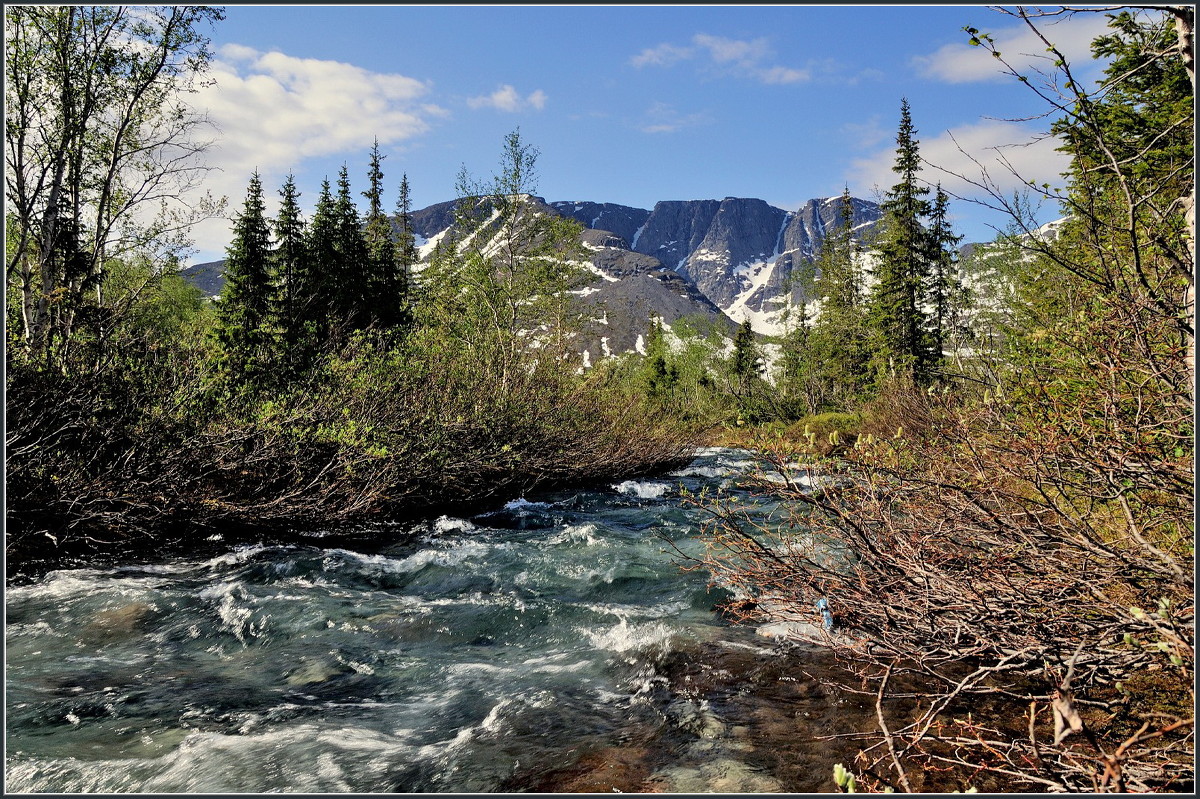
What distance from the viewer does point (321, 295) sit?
3669 centimetres

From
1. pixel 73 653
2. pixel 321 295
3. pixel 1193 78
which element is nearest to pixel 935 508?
pixel 1193 78

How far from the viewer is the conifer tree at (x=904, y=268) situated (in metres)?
36.9

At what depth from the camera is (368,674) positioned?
620cm

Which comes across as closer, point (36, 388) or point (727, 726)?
point (727, 726)

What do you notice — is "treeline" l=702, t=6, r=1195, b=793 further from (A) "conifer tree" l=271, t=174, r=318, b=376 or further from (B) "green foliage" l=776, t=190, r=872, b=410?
(A) "conifer tree" l=271, t=174, r=318, b=376

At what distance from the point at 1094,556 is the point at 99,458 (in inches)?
416

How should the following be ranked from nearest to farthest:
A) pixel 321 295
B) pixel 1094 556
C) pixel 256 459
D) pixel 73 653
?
pixel 1094 556 < pixel 73 653 < pixel 256 459 < pixel 321 295

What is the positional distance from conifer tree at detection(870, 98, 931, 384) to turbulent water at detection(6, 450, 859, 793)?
32024 mm

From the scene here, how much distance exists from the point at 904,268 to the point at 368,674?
38.3m

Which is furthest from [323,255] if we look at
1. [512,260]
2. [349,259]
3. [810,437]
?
[810,437]

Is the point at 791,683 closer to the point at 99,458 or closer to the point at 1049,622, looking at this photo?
the point at 1049,622

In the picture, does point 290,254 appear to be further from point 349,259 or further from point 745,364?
point 745,364

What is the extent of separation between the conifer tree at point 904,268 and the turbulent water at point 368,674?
32.0 metres

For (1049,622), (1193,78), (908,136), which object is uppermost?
(908,136)
